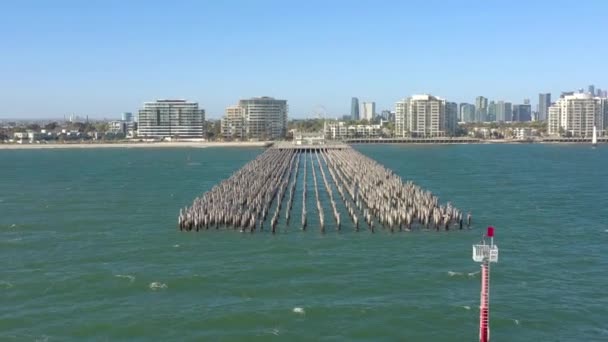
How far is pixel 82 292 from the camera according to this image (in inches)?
1198

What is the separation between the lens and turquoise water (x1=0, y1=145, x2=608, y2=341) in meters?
25.6

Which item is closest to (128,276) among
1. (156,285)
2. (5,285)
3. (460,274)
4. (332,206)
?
(156,285)

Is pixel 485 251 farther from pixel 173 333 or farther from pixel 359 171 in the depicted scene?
pixel 359 171

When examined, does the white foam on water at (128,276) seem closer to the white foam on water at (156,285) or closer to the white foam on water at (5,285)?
the white foam on water at (156,285)

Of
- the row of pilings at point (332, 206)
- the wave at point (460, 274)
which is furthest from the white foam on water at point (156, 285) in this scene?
the wave at point (460, 274)

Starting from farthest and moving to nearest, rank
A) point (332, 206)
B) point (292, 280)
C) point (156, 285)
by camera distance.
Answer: point (332, 206) < point (292, 280) < point (156, 285)

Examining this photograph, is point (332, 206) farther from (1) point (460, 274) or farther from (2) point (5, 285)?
(2) point (5, 285)

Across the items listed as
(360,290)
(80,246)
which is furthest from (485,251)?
(80,246)

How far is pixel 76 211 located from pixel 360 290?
32727 mm

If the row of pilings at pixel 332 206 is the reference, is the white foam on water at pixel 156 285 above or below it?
below

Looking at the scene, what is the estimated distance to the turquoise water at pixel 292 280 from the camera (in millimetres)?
25562

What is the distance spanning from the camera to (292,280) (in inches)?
1254

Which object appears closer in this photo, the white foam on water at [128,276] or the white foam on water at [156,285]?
the white foam on water at [156,285]

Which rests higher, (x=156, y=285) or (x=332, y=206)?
(x=332, y=206)
